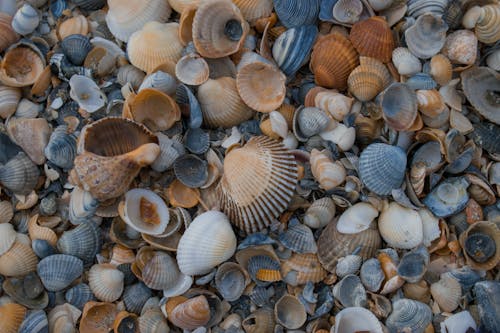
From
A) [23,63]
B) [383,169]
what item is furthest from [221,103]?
[23,63]

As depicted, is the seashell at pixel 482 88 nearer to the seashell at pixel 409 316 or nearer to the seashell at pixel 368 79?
the seashell at pixel 368 79

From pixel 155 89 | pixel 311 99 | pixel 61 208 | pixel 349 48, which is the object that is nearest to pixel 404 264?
pixel 311 99

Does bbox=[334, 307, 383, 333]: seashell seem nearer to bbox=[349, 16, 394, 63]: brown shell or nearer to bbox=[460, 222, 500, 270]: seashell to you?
bbox=[460, 222, 500, 270]: seashell

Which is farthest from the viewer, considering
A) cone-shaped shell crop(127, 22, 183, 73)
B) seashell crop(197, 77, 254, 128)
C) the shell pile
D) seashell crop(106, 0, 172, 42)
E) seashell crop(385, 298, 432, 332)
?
seashell crop(106, 0, 172, 42)

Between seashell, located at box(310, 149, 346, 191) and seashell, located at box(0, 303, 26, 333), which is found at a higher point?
seashell, located at box(310, 149, 346, 191)

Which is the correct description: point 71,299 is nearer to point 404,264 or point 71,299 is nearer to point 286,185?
point 286,185

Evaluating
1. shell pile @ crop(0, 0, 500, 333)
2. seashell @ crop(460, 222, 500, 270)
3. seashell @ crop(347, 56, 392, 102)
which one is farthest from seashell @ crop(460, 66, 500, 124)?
seashell @ crop(460, 222, 500, 270)
